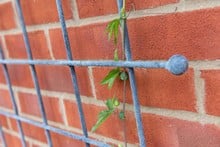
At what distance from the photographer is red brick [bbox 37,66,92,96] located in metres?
0.76

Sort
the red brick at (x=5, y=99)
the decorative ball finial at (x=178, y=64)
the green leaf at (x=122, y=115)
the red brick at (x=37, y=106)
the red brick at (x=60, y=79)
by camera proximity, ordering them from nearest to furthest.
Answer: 1. the decorative ball finial at (x=178, y=64)
2. the green leaf at (x=122, y=115)
3. the red brick at (x=60, y=79)
4. the red brick at (x=37, y=106)
5. the red brick at (x=5, y=99)

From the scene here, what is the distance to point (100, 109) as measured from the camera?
739 mm

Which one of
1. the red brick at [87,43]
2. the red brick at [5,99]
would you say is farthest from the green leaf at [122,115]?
the red brick at [5,99]

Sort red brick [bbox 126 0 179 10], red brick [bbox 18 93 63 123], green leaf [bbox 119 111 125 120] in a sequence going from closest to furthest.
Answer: red brick [bbox 126 0 179 10], green leaf [bbox 119 111 125 120], red brick [bbox 18 93 63 123]

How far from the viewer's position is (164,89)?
0.58 metres

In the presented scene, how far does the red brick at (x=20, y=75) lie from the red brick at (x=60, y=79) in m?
0.07

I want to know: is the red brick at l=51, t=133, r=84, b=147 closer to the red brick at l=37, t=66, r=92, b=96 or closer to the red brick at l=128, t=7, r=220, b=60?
the red brick at l=37, t=66, r=92, b=96

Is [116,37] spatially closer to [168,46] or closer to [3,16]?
[168,46]

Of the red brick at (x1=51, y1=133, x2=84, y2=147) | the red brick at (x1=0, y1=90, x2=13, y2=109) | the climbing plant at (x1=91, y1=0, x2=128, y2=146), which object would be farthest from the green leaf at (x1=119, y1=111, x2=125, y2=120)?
the red brick at (x1=0, y1=90, x2=13, y2=109)

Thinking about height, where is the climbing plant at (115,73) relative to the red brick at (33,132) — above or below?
above

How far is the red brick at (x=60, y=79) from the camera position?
762mm

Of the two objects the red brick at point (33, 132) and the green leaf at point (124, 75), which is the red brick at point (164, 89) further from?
the red brick at point (33, 132)

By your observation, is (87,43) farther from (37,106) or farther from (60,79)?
(37,106)

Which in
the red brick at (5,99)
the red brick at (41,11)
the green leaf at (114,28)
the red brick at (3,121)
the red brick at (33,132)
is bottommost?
the red brick at (3,121)
